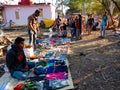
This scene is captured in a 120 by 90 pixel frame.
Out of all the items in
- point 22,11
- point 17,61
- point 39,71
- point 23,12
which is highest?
point 22,11

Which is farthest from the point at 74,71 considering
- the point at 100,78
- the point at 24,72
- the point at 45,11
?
the point at 45,11

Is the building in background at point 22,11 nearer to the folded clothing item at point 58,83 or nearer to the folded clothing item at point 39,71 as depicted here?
the folded clothing item at point 39,71

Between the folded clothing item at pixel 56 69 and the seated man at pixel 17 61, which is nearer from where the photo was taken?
the seated man at pixel 17 61

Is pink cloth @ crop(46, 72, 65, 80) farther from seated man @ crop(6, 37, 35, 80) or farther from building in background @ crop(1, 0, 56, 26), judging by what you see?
building in background @ crop(1, 0, 56, 26)

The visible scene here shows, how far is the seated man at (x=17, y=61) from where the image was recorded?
6.48 metres

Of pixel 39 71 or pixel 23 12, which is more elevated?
pixel 23 12

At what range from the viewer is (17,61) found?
6.80 metres

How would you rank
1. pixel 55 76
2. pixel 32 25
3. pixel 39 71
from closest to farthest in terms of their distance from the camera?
pixel 55 76
pixel 39 71
pixel 32 25

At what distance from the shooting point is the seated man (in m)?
6.48

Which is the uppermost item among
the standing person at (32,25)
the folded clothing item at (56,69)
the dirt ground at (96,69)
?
the standing person at (32,25)

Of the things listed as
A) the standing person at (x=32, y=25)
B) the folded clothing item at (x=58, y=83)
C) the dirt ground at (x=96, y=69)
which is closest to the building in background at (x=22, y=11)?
the standing person at (x=32, y=25)

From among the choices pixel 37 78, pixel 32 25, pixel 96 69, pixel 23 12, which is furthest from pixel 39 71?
pixel 23 12

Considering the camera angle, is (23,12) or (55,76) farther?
(23,12)

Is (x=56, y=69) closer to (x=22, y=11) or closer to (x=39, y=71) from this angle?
(x=39, y=71)
